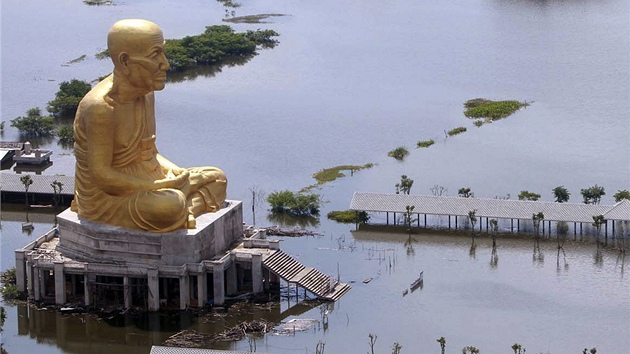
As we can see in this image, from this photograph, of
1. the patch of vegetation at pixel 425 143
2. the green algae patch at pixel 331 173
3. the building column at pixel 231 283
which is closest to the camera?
the building column at pixel 231 283

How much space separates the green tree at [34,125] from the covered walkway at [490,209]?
20260 mm

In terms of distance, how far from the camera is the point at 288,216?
59.3m

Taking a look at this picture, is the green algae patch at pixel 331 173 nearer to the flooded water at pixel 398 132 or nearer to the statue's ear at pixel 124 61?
the flooded water at pixel 398 132

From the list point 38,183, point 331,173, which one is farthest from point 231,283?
point 331,173

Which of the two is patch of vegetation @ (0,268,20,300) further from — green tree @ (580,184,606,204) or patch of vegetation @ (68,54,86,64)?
patch of vegetation @ (68,54,86,64)

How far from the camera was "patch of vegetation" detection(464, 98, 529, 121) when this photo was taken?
75.3 meters

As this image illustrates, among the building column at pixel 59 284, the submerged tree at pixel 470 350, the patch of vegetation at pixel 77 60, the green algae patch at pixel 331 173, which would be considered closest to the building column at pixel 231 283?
the building column at pixel 59 284

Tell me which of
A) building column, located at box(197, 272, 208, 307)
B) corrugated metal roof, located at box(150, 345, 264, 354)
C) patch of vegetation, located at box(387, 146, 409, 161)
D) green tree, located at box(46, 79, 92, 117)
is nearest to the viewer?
corrugated metal roof, located at box(150, 345, 264, 354)

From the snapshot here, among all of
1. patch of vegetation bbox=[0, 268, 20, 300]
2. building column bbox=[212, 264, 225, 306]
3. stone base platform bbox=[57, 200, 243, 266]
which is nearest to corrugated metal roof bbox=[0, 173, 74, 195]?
patch of vegetation bbox=[0, 268, 20, 300]

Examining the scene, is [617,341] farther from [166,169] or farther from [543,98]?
[543,98]

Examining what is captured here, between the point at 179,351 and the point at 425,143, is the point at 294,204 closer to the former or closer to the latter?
the point at 425,143

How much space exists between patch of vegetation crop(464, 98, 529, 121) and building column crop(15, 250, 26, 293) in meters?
30.9

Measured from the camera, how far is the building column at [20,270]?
163 feet

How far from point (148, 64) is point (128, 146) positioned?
9.13 feet
